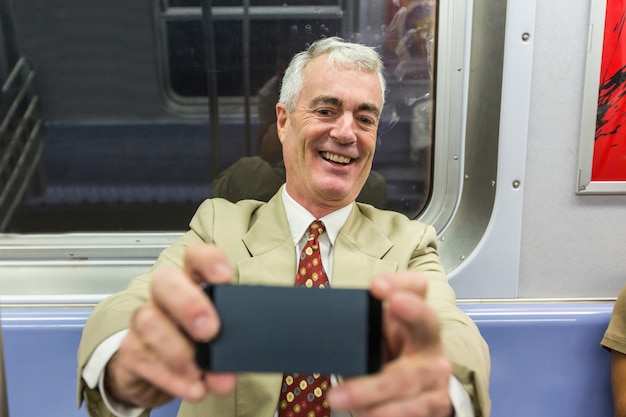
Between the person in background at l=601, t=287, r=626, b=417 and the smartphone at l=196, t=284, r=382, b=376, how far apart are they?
1246mm

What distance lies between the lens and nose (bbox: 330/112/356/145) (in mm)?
1282

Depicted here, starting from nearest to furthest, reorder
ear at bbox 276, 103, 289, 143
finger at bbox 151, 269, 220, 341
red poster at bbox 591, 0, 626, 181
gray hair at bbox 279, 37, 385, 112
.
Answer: finger at bbox 151, 269, 220, 341 < gray hair at bbox 279, 37, 385, 112 < ear at bbox 276, 103, 289, 143 < red poster at bbox 591, 0, 626, 181

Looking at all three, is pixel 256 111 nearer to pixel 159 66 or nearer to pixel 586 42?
pixel 159 66

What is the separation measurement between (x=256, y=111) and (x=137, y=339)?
1.22m

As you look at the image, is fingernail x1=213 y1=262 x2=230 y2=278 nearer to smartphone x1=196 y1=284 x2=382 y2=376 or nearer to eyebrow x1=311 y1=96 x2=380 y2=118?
smartphone x1=196 y1=284 x2=382 y2=376

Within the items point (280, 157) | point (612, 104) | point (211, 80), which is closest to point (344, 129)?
point (280, 157)

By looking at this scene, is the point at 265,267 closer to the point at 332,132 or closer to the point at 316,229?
Answer: the point at 316,229

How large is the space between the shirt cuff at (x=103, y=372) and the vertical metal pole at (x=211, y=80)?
0.97 m

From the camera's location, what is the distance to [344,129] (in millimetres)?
1283

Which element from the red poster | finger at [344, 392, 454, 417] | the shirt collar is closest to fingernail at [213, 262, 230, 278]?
finger at [344, 392, 454, 417]

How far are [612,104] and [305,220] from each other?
1.12m

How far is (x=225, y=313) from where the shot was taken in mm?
548

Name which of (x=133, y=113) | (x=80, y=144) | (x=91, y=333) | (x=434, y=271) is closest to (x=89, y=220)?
(x=80, y=144)

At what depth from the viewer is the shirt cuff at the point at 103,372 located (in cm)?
78
